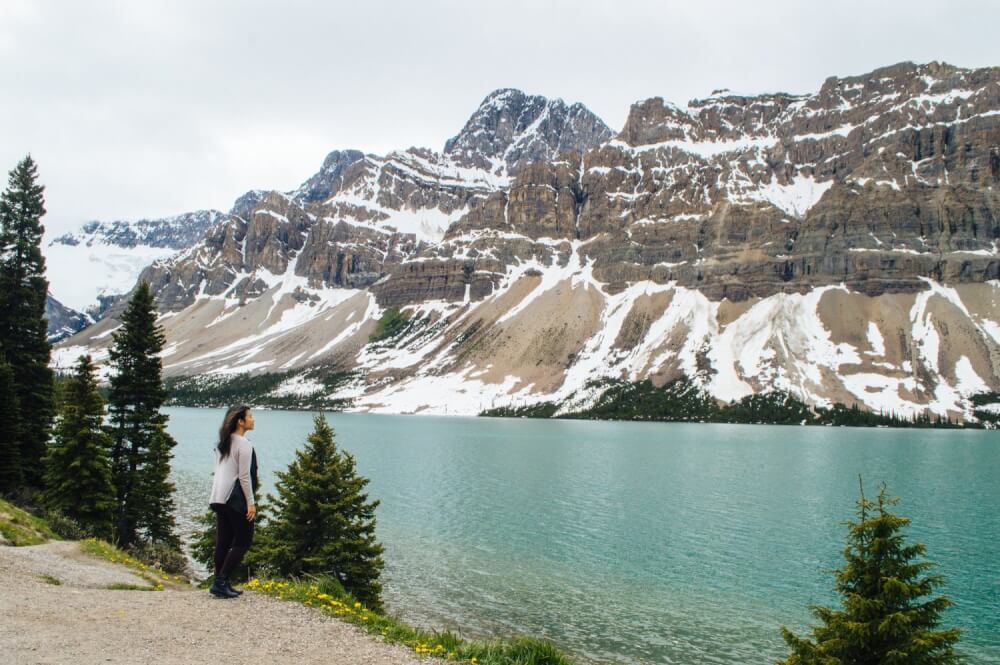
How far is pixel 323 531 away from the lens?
89.5 ft

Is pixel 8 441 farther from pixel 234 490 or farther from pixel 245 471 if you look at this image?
pixel 245 471

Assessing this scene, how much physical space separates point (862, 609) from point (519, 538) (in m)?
33.8

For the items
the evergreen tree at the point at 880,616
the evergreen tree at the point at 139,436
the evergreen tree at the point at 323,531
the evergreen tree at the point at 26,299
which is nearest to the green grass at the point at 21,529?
the evergreen tree at the point at 139,436

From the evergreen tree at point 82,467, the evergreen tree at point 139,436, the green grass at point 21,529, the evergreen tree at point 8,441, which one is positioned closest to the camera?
the green grass at point 21,529

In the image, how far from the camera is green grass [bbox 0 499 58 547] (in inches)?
896

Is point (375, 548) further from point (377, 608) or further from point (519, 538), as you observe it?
point (519, 538)

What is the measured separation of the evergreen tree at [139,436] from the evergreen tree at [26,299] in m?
10.2

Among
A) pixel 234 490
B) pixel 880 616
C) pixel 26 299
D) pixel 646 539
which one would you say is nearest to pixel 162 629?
pixel 234 490

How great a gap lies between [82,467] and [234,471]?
24216 millimetres

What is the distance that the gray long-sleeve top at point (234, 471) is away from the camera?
1397 cm

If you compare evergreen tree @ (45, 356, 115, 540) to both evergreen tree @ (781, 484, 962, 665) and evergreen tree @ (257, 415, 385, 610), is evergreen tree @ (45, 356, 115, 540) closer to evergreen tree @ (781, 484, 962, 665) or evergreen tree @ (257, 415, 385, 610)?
evergreen tree @ (257, 415, 385, 610)

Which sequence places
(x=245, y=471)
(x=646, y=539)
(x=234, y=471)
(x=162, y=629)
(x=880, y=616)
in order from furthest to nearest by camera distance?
(x=646, y=539), (x=880, y=616), (x=245, y=471), (x=234, y=471), (x=162, y=629)

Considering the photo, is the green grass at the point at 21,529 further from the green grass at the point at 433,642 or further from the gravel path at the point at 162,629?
the green grass at the point at 433,642

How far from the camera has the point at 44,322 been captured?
4847 cm
